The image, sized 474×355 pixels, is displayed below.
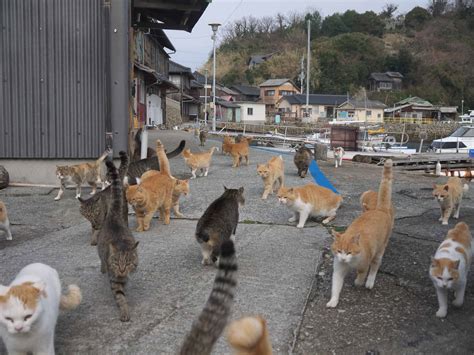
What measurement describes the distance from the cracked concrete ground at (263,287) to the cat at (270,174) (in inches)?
31.5

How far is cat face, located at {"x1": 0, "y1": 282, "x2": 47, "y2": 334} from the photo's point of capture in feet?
8.21

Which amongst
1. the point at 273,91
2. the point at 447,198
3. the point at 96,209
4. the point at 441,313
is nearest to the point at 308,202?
the point at 447,198

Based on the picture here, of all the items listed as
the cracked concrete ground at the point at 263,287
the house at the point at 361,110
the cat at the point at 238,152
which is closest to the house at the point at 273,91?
the house at the point at 361,110

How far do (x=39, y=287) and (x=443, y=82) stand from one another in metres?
74.8

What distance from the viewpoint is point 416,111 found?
194 feet

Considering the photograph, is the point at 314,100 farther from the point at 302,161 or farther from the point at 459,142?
the point at 302,161

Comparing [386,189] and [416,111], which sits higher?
[416,111]

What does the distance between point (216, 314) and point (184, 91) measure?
4595cm

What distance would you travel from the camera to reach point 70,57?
8.71m

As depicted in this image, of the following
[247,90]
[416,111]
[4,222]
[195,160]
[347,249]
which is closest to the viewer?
[347,249]

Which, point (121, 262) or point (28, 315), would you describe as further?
point (121, 262)

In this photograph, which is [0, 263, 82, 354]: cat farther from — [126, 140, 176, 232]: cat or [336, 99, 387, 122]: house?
[336, 99, 387, 122]: house

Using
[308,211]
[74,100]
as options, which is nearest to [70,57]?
[74,100]

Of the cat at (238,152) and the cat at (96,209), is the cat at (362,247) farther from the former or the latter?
the cat at (238,152)
